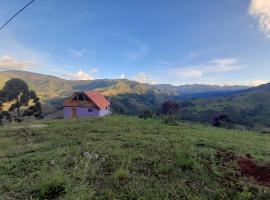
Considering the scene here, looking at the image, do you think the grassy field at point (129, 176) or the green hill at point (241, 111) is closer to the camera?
the grassy field at point (129, 176)

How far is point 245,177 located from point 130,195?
14.6ft

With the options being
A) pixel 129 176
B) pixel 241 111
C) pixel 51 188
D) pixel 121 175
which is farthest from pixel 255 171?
pixel 241 111

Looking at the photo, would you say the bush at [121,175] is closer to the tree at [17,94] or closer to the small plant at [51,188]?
the small plant at [51,188]

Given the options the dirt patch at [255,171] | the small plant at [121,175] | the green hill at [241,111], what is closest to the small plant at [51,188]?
the small plant at [121,175]

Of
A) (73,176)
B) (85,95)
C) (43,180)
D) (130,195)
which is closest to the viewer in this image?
(130,195)

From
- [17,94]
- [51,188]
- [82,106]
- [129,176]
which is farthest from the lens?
[17,94]

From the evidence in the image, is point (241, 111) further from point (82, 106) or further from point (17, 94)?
point (17, 94)

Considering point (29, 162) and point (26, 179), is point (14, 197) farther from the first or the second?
point (29, 162)

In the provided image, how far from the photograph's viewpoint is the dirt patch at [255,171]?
9873 mm

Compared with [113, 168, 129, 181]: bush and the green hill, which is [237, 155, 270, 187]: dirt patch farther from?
the green hill

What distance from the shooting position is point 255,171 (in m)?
10.8

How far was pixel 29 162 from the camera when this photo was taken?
12.1 metres

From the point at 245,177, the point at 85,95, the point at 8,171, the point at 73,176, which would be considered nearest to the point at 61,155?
the point at 8,171

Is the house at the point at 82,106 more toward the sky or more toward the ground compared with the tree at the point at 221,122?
more toward the sky
